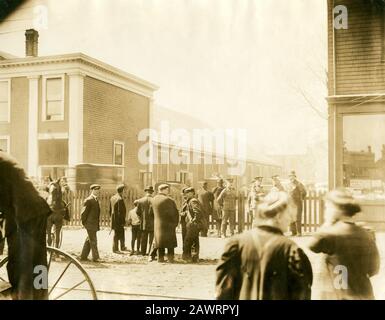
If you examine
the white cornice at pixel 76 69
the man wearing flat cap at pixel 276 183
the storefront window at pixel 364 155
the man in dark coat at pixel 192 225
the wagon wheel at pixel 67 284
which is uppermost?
the white cornice at pixel 76 69

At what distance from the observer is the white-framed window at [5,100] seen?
4.28 meters

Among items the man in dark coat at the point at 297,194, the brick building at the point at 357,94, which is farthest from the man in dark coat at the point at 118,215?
the brick building at the point at 357,94

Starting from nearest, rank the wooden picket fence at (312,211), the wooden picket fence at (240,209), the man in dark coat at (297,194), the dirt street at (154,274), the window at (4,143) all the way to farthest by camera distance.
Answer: the dirt street at (154,274) < the man in dark coat at (297,194) < the wooden picket fence at (312,211) < the wooden picket fence at (240,209) < the window at (4,143)

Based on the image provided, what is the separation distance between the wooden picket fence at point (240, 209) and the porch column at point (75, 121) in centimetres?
67

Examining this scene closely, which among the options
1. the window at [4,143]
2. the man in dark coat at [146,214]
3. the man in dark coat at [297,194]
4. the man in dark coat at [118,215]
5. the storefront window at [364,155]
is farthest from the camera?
the man in dark coat at [146,214]

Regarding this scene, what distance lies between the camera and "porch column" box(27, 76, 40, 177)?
14.9 feet

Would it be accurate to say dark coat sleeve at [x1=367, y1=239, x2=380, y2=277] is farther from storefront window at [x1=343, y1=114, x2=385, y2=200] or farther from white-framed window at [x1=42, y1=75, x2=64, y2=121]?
white-framed window at [x1=42, y1=75, x2=64, y2=121]

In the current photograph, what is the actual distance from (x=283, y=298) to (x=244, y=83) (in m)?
2.02

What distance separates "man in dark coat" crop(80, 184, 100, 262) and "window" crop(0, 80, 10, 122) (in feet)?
3.86

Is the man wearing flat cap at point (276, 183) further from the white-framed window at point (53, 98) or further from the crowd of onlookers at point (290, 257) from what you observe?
the white-framed window at point (53, 98)

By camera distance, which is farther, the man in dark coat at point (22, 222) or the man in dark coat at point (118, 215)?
the man in dark coat at point (118, 215)
